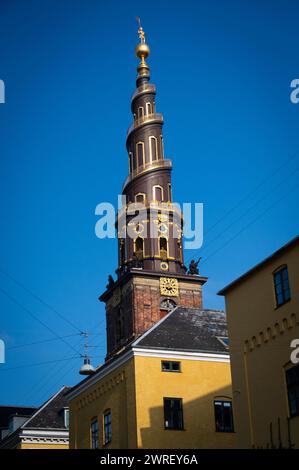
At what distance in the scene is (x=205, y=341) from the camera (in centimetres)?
4347

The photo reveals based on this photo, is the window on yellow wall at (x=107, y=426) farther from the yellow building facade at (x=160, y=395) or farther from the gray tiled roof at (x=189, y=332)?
the gray tiled roof at (x=189, y=332)

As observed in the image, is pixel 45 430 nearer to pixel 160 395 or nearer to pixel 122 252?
pixel 160 395

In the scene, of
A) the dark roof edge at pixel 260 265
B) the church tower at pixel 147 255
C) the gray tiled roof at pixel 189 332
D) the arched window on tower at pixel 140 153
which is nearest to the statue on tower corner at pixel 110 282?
the church tower at pixel 147 255

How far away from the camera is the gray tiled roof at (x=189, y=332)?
139ft

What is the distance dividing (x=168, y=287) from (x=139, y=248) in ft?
12.9

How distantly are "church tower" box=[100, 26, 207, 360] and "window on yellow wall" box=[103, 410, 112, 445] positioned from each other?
20584mm

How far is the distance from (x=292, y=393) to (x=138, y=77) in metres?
51.2

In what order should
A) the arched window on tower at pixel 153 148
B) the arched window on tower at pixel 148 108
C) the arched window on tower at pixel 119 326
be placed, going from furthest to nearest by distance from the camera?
the arched window on tower at pixel 148 108, the arched window on tower at pixel 153 148, the arched window on tower at pixel 119 326

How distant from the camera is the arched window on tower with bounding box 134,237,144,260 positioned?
67.8 m

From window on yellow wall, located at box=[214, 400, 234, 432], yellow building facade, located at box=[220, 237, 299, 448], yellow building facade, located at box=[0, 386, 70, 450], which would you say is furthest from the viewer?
yellow building facade, located at box=[0, 386, 70, 450]

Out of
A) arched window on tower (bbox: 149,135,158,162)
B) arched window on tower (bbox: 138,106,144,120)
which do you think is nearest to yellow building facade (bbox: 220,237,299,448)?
arched window on tower (bbox: 149,135,158,162)

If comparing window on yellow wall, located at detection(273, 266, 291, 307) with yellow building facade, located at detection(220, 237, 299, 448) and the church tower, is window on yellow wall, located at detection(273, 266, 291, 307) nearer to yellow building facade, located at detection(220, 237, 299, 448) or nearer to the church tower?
yellow building facade, located at detection(220, 237, 299, 448)
